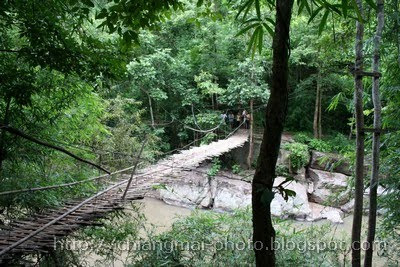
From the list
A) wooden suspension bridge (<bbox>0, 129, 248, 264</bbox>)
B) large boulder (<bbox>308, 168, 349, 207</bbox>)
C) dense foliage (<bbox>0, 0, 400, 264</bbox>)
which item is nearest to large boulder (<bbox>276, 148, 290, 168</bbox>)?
dense foliage (<bbox>0, 0, 400, 264</bbox>)

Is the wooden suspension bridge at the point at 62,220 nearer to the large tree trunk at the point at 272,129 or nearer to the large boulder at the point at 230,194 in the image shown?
the large tree trunk at the point at 272,129

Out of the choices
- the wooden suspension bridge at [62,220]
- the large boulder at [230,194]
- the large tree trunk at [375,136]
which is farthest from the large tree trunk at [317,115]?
the large tree trunk at [375,136]

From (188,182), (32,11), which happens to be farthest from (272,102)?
(188,182)

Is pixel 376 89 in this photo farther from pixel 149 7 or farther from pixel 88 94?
pixel 88 94

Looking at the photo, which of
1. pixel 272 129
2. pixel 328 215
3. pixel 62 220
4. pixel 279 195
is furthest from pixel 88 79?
pixel 328 215

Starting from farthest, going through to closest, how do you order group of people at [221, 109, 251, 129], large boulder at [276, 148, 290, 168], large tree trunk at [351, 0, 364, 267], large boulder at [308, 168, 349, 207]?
group of people at [221, 109, 251, 129], large boulder at [276, 148, 290, 168], large boulder at [308, 168, 349, 207], large tree trunk at [351, 0, 364, 267]

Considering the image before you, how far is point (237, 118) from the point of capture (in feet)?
26.8

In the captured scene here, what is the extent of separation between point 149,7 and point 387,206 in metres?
2.33

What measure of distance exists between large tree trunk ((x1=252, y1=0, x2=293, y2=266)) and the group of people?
Answer: 6.98m

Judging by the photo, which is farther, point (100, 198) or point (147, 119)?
point (147, 119)

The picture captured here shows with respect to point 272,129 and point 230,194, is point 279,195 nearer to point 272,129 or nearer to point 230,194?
point 230,194

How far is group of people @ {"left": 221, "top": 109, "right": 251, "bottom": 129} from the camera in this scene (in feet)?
25.8

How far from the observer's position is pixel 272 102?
66 cm

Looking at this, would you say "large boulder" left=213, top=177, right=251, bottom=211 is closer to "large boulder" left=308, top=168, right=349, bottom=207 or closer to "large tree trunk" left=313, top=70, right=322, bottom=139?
"large boulder" left=308, top=168, right=349, bottom=207
